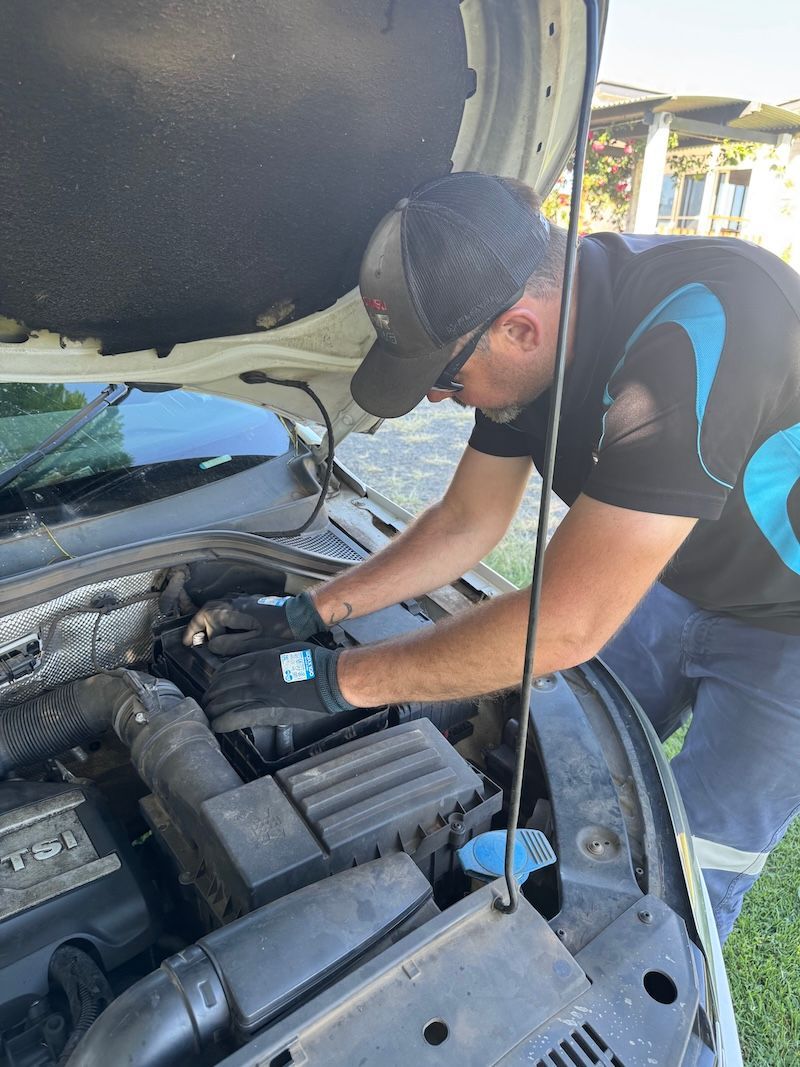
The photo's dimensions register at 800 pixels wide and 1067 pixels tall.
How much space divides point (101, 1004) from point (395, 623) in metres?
0.89

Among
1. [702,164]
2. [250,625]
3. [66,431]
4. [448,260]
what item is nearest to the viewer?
[448,260]

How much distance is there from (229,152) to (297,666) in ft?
2.80

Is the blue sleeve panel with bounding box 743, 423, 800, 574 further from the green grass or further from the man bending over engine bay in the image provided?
the green grass

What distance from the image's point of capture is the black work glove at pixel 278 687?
1321 mm

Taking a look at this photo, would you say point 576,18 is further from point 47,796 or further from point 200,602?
point 47,796

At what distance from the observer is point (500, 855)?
109 centimetres

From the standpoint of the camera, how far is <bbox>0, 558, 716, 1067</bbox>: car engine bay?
90 centimetres

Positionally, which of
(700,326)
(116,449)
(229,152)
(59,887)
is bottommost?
(59,887)

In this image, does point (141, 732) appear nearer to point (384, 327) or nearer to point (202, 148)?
point (384, 327)

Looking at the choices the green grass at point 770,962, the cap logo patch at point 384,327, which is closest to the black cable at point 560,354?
the cap logo patch at point 384,327

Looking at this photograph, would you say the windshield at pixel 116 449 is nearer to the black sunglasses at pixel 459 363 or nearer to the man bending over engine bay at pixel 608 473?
the man bending over engine bay at pixel 608 473

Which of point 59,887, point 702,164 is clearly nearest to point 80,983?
point 59,887

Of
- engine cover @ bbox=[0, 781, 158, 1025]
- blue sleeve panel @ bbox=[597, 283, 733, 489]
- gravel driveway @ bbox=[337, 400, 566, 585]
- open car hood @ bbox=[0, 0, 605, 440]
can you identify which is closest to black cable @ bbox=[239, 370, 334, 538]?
open car hood @ bbox=[0, 0, 605, 440]

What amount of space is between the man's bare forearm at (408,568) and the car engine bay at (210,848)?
1.00 feet
